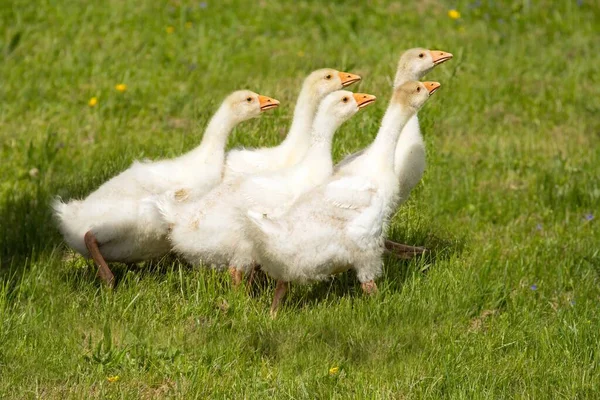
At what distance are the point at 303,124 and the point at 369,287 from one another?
4.60ft

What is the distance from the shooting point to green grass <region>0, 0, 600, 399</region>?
236 inches

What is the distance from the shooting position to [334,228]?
20.8ft

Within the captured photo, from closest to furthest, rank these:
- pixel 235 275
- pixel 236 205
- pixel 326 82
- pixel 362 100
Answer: pixel 236 205 < pixel 235 275 < pixel 362 100 < pixel 326 82

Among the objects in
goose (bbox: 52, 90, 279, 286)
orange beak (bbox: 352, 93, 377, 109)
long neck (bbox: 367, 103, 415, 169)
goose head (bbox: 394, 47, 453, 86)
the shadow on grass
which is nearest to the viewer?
long neck (bbox: 367, 103, 415, 169)

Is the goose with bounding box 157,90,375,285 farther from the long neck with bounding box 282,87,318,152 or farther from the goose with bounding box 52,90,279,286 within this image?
the long neck with bounding box 282,87,318,152

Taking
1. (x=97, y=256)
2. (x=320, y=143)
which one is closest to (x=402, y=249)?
(x=320, y=143)

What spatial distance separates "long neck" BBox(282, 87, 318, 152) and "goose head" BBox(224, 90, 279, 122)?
182 millimetres

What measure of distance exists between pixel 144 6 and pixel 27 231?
536 centimetres

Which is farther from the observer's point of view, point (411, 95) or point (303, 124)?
point (303, 124)

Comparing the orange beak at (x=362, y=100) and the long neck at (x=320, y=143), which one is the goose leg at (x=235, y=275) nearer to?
the long neck at (x=320, y=143)

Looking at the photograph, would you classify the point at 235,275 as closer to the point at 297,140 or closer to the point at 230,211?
the point at 230,211

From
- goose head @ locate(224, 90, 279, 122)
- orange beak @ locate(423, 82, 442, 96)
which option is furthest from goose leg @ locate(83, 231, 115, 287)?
orange beak @ locate(423, 82, 442, 96)

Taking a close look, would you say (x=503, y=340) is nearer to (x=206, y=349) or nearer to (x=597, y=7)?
(x=206, y=349)

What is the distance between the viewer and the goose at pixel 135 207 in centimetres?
694
